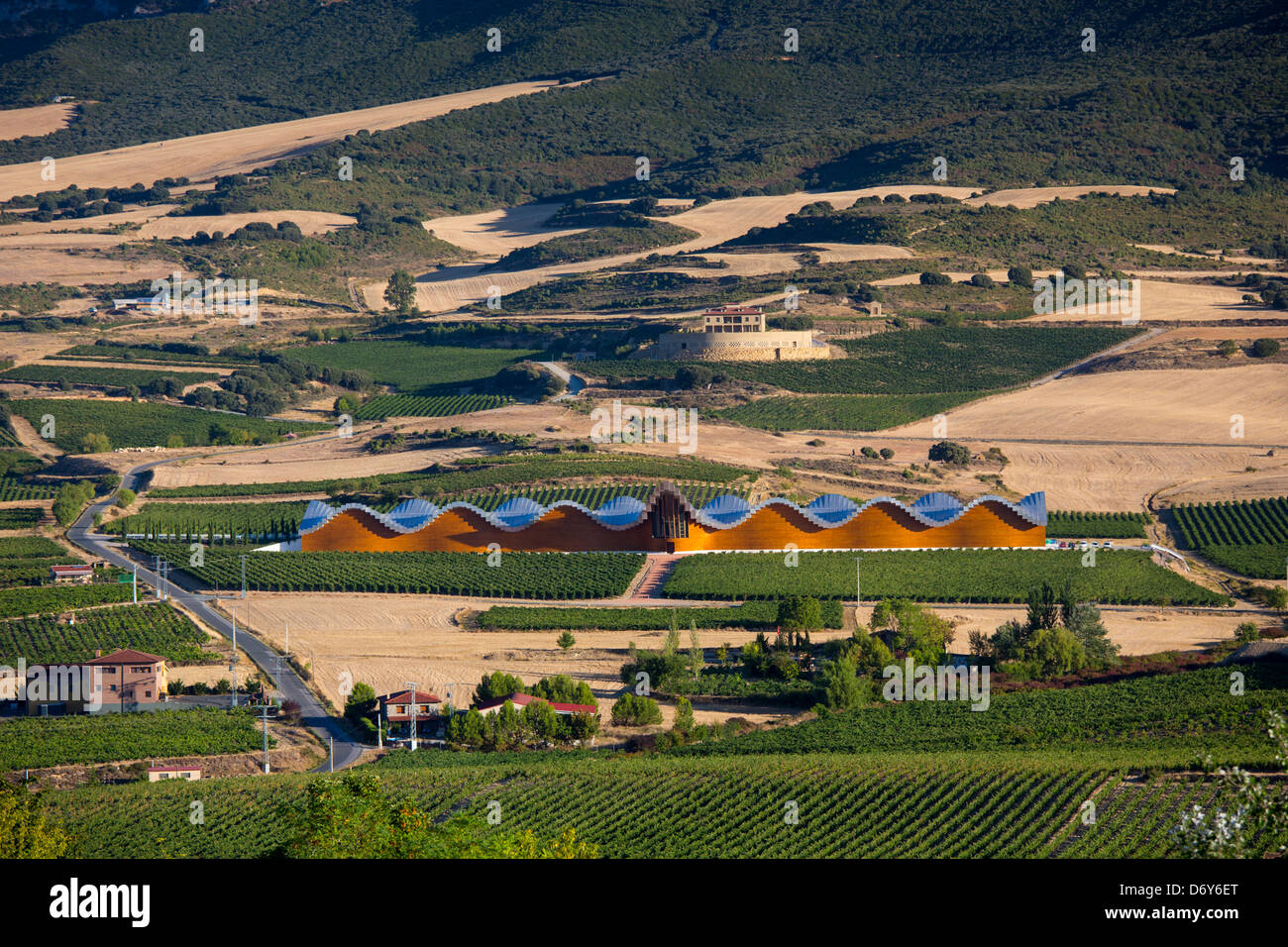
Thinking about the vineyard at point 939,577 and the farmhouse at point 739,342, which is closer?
the vineyard at point 939,577

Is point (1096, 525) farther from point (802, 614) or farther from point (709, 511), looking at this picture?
point (802, 614)

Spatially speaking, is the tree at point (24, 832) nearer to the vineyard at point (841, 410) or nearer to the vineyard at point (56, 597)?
the vineyard at point (56, 597)

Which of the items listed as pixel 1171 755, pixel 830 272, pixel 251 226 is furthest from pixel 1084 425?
pixel 251 226

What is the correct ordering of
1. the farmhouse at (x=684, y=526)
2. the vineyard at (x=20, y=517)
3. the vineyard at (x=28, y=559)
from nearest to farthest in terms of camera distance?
the vineyard at (x=28, y=559) < the farmhouse at (x=684, y=526) < the vineyard at (x=20, y=517)

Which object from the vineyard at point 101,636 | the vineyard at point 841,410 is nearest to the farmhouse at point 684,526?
the vineyard at point 101,636
